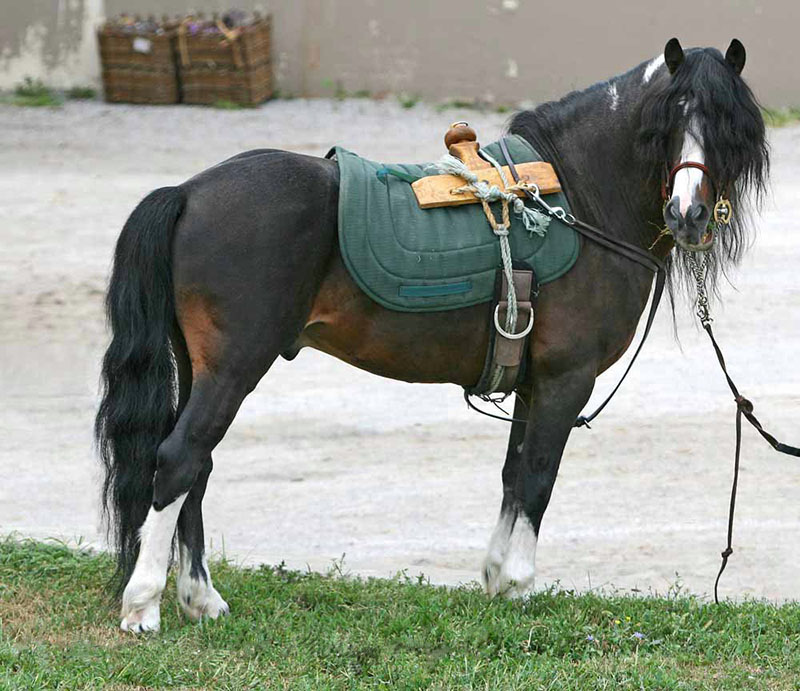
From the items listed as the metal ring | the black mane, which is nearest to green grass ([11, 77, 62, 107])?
the black mane

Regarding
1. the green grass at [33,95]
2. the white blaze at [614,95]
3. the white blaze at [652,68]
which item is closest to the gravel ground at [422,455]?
the white blaze at [614,95]

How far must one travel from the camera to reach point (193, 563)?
4.21 metres

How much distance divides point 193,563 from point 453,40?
1032 centimetres

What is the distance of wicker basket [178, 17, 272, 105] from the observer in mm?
12930

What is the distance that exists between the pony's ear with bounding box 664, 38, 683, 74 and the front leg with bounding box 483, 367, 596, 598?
106 centimetres

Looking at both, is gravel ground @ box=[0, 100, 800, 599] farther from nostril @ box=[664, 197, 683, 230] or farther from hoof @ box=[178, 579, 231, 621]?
nostril @ box=[664, 197, 683, 230]

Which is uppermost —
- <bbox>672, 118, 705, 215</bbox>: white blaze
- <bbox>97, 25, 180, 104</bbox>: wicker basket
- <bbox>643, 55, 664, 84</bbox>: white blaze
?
<bbox>643, 55, 664, 84</bbox>: white blaze

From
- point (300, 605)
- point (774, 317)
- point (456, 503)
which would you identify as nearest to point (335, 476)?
point (456, 503)

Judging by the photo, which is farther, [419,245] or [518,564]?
[518,564]

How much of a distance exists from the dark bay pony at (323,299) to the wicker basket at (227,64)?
360 inches

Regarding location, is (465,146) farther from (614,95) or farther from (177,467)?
(177,467)

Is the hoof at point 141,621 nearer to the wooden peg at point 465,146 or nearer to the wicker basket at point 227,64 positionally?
the wooden peg at point 465,146

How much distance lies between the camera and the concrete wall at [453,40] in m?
13.2

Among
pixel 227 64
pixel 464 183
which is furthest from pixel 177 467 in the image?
pixel 227 64
